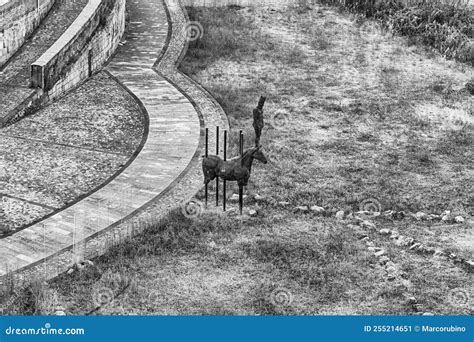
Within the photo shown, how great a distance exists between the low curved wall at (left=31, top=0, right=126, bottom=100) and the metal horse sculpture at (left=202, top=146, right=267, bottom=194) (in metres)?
6.55

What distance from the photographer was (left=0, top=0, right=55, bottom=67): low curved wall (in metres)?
20.0

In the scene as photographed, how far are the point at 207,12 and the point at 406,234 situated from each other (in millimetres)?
14949

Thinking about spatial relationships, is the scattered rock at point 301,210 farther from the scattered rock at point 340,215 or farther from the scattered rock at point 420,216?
the scattered rock at point 420,216

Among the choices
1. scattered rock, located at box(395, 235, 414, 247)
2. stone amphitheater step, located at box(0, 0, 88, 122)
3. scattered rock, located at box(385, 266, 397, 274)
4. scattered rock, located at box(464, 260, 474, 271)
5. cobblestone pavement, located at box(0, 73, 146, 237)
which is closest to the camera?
scattered rock, located at box(385, 266, 397, 274)

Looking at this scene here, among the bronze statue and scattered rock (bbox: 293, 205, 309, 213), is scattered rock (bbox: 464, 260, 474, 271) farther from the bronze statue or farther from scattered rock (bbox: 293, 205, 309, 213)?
the bronze statue

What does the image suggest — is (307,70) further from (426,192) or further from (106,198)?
(106,198)

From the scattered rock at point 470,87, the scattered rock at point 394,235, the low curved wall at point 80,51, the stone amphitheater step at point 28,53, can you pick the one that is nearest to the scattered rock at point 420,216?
the scattered rock at point 394,235

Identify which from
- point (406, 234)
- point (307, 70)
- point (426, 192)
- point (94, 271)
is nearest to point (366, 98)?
point (307, 70)

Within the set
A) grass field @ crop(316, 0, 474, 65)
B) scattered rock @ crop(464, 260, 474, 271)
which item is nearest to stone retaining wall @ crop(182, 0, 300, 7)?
grass field @ crop(316, 0, 474, 65)

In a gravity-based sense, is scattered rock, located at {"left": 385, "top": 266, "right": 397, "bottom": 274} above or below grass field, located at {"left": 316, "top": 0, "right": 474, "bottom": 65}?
below

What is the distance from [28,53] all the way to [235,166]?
8908mm

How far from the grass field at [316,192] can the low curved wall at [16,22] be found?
4.08m

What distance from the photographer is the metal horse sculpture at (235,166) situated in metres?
13.8

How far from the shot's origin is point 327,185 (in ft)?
53.1
